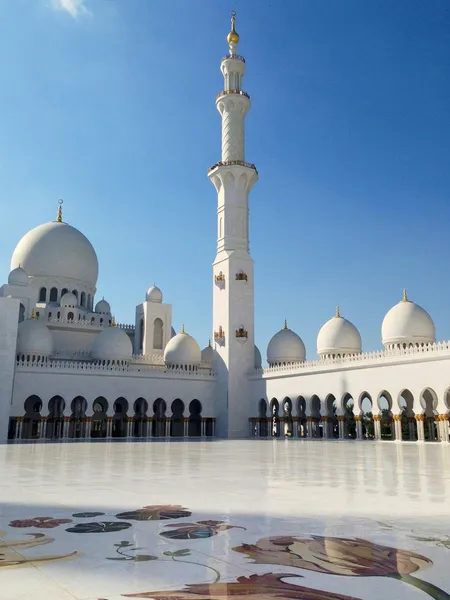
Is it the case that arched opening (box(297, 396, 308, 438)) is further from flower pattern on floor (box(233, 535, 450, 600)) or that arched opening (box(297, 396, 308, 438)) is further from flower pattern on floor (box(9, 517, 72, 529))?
flower pattern on floor (box(233, 535, 450, 600))

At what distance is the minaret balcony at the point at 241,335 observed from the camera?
98.6 ft

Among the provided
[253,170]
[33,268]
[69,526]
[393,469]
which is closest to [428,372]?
[393,469]

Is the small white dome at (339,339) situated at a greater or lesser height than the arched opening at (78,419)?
greater

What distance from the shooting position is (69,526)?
164 inches

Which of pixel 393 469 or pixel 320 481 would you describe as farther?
pixel 393 469

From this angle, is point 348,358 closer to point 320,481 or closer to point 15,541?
point 320,481

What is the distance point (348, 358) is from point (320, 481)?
18.1 meters

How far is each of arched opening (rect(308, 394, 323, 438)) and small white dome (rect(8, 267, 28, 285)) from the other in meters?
16.6

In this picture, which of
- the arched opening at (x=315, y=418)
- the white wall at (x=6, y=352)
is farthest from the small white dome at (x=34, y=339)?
the arched opening at (x=315, y=418)

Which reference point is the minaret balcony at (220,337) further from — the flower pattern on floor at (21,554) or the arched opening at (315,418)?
the flower pattern on floor at (21,554)

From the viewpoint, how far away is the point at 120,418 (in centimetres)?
3091

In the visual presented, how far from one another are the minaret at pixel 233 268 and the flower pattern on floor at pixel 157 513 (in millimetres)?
24849

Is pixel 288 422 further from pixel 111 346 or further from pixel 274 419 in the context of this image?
pixel 111 346

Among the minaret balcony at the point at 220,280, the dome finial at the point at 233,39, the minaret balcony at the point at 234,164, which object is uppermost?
the dome finial at the point at 233,39
